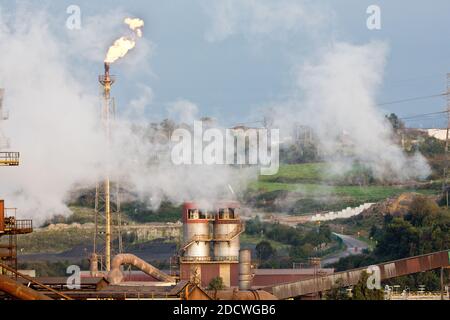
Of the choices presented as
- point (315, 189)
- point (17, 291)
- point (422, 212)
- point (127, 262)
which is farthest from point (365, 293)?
point (315, 189)

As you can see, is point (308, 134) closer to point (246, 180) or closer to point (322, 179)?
point (322, 179)

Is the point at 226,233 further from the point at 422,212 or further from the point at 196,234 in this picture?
the point at 422,212

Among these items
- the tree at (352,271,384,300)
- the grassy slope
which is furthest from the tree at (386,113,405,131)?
the tree at (352,271,384,300)

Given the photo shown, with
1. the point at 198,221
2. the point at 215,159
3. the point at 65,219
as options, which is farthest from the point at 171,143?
the point at 198,221

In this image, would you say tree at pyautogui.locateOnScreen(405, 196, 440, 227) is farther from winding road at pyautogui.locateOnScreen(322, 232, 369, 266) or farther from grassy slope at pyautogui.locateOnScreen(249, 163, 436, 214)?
grassy slope at pyautogui.locateOnScreen(249, 163, 436, 214)

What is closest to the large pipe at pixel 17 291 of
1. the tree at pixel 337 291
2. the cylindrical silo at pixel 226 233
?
the tree at pixel 337 291
